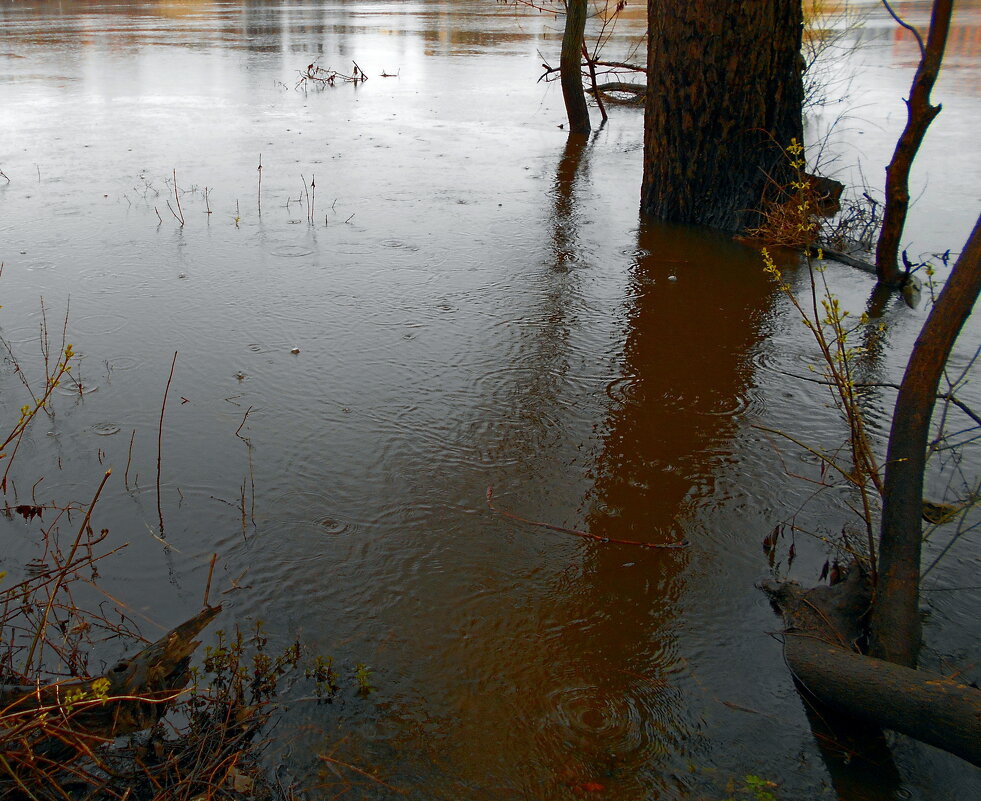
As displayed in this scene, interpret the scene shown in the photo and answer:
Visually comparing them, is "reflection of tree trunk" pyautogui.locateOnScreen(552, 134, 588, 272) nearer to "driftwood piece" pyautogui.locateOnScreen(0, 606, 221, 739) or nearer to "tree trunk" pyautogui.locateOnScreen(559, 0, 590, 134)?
"tree trunk" pyautogui.locateOnScreen(559, 0, 590, 134)

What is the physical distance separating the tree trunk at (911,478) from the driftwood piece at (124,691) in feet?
7.07

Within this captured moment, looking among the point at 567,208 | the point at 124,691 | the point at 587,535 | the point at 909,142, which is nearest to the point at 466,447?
the point at 587,535

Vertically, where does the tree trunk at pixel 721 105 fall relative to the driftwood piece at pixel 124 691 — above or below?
above

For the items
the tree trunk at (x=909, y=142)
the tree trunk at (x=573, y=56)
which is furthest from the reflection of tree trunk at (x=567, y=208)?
the tree trunk at (x=909, y=142)

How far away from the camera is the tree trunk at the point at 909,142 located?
4.12 metres

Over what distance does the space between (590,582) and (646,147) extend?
5.31 m

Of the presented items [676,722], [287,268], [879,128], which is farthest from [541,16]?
[676,722]

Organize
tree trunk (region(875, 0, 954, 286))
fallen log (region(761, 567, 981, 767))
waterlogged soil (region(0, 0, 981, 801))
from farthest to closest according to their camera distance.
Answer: tree trunk (region(875, 0, 954, 286)), waterlogged soil (region(0, 0, 981, 801)), fallen log (region(761, 567, 981, 767))

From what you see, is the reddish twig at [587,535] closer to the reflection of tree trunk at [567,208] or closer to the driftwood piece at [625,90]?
the reflection of tree trunk at [567,208]

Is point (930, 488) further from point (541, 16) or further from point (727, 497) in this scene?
point (541, 16)

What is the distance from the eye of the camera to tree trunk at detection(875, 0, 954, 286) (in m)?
4.12

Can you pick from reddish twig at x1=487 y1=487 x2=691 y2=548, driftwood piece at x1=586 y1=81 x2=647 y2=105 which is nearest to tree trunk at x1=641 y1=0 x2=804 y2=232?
reddish twig at x1=487 y1=487 x2=691 y2=548

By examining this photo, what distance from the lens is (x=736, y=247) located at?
687 cm

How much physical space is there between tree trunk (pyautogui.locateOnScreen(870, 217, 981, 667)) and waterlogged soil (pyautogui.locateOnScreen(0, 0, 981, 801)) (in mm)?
287
